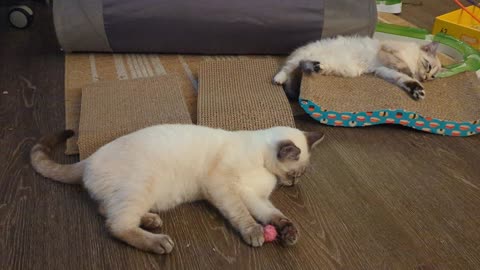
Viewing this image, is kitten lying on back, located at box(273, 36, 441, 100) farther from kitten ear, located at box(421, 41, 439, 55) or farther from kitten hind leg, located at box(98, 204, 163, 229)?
kitten hind leg, located at box(98, 204, 163, 229)

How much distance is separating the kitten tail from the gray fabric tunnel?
1.00 m

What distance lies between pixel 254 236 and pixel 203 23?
1.51 meters

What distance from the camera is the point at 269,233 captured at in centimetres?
119

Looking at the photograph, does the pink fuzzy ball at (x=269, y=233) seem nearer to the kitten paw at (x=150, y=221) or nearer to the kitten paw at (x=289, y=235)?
the kitten paw at (x=289, y=235)

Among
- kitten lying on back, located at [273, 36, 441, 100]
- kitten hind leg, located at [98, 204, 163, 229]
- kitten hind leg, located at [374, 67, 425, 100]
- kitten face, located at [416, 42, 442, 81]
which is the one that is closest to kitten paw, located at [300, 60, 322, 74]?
kitten lying on back, located at [273, 36, 441, 100]

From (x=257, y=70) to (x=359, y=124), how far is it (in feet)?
2.10

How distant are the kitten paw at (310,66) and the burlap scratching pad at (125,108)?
2.12ft

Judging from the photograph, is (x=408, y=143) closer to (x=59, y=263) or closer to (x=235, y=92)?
(x=235, y=92)

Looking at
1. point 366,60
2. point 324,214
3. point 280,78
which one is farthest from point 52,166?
point 366,60

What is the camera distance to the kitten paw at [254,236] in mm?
1171

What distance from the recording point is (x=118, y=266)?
1.11 m

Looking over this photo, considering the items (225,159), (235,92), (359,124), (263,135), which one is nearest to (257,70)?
(235,92)

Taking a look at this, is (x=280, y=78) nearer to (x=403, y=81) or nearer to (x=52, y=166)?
(x=403, y=81)

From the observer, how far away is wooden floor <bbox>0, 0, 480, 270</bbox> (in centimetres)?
116
